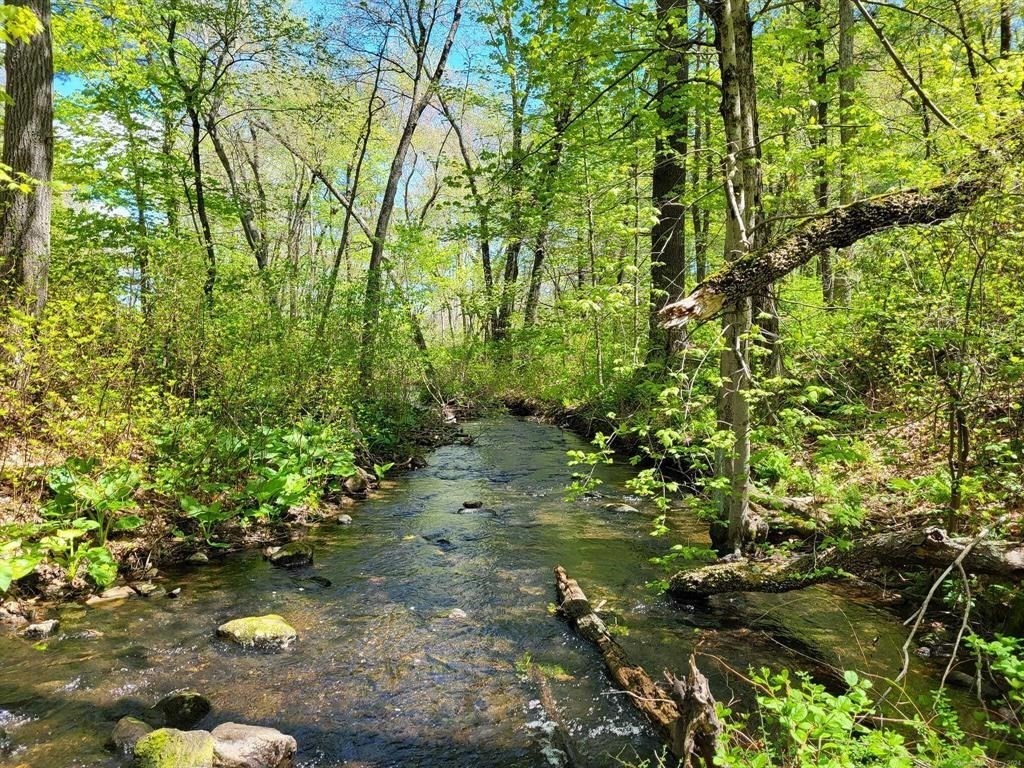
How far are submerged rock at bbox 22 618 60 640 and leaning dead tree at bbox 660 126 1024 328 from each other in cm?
554

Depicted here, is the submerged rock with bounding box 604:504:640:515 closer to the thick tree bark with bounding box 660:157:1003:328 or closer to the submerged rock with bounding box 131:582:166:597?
the thick tree bark with bounding box 660:157:1003:328

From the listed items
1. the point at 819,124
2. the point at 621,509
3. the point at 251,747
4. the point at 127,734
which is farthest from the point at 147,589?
the point at 819,124

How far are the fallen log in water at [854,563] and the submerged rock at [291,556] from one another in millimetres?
4247

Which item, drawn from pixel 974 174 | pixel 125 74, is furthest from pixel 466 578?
pixel 125 74

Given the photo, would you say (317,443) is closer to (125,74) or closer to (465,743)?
(465,743)

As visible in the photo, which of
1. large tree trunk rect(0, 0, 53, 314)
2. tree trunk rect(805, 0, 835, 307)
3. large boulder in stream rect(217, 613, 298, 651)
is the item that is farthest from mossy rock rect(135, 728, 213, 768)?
tree trunk rect(805, 0, 835, 307)

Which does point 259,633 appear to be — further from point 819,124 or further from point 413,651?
point 819,124

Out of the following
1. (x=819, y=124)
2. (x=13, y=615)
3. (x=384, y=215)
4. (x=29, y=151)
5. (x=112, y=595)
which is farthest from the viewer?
(x=384, y=215)

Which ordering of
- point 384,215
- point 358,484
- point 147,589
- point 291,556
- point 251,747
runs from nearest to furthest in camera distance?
1. point 251,747
2. point 147,589
3. point 291,556
4. point 358,484
5. point 384,215

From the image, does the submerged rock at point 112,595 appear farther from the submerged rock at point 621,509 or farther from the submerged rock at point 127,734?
the submerged rock at point 621,509

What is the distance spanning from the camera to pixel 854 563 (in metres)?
4.39

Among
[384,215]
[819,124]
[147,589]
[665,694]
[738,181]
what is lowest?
[665,694]

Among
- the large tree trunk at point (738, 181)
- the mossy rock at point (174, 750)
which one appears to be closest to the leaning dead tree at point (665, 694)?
the large tree trunk at point (738, 181)

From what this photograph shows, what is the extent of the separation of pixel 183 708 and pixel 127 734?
0.37 meters
